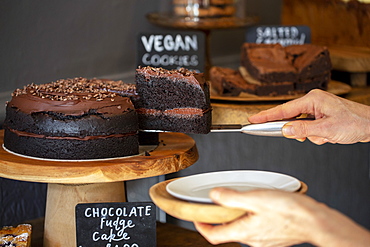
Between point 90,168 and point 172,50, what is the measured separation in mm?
1269

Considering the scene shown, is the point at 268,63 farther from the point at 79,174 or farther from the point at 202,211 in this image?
the point at 202,211

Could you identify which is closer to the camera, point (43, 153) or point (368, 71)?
point (43, 153)

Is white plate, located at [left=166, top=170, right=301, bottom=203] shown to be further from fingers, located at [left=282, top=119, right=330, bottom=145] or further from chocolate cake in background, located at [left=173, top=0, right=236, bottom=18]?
chocolate cake in background, located at [left=173, top=0, right=236, bottom=18]

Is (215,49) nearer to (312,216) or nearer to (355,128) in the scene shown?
(355,128)

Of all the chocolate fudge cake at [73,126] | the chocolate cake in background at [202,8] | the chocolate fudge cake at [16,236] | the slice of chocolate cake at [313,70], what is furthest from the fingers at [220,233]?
the chocolate cake in background at [202,8]

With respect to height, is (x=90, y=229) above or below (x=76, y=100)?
below

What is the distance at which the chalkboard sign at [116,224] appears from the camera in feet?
4.88

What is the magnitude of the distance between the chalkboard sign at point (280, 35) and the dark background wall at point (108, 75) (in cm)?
62

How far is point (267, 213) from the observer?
38.7 inches

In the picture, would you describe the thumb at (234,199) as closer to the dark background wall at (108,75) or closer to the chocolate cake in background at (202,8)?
the dark background wall at (108,75)

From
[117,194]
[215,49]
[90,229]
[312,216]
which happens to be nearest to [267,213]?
[312,216]

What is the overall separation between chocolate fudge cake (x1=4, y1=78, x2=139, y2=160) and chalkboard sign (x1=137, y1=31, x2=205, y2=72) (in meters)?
0.97

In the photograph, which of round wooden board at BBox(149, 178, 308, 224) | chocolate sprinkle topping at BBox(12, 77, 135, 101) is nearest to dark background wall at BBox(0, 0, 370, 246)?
chocolate sprinkle topping at BBox(12, 77, 135, 101)

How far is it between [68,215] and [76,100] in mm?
337
